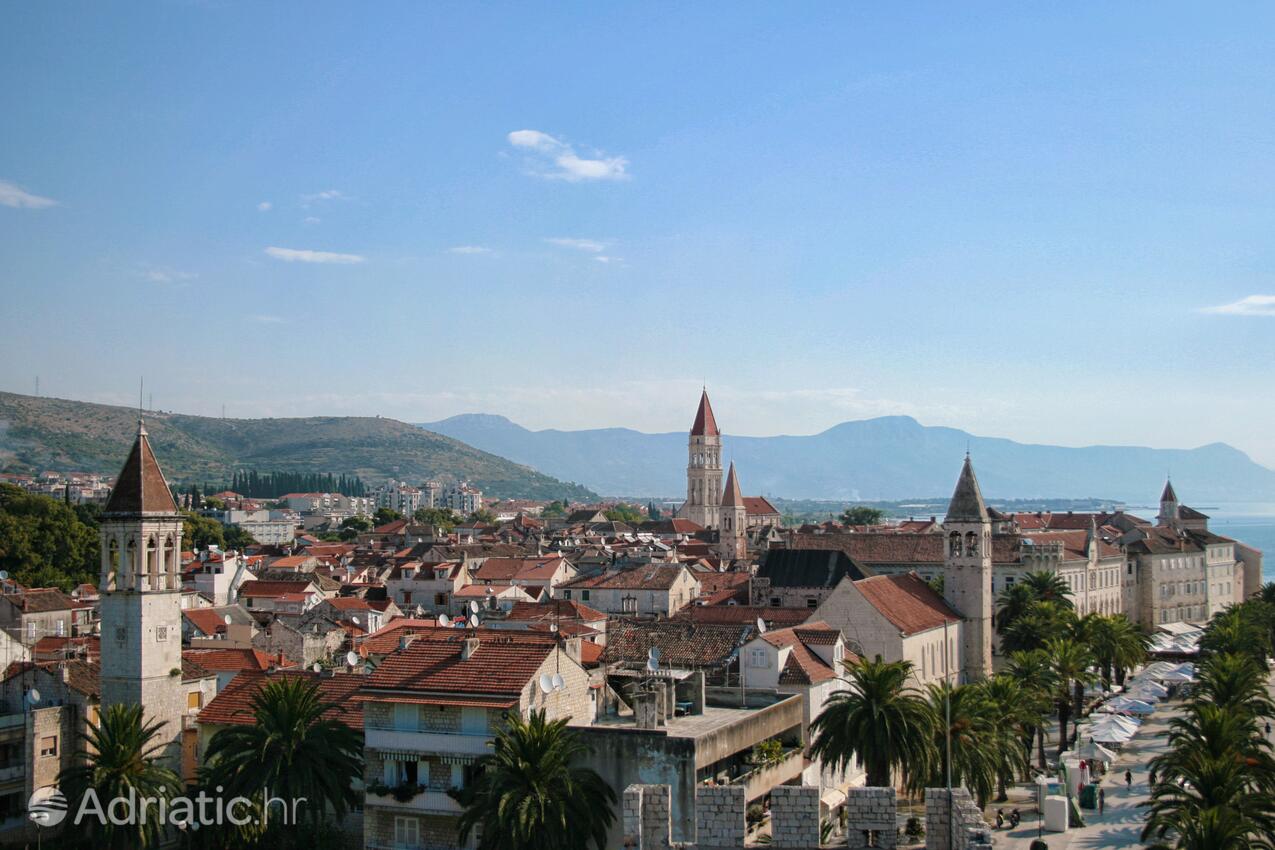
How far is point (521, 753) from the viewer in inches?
1238

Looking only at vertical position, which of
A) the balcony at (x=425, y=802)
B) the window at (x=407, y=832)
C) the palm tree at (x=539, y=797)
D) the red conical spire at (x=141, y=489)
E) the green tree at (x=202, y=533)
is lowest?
the window at (x=407, y=832)

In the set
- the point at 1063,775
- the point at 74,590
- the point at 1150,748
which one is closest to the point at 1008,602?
the point at 1150,748

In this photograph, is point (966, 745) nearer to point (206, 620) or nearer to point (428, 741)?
point (428, 741)

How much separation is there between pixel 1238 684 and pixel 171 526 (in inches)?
1764

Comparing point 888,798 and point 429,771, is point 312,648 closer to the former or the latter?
point 429,771

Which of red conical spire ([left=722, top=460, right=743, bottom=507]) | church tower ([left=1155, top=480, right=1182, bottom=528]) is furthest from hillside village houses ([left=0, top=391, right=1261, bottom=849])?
red conical spire ([left=722, top=460, right=743, bottom=507])

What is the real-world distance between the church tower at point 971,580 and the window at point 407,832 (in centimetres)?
4415

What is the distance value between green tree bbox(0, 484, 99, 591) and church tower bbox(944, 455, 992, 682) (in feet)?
235

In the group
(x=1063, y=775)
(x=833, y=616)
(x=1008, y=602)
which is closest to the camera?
(x=1063, y=775)

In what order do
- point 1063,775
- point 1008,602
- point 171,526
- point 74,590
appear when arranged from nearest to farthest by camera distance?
point 171,526 → point 1063,775 → point 1008,602 → point 74,590

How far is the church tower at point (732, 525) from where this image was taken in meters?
158

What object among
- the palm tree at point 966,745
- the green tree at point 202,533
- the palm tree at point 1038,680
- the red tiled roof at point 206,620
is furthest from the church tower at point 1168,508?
the green tree at point 202,533

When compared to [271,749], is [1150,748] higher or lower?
lower

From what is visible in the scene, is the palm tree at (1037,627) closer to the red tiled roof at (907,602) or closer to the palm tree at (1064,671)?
the red tiled roof at (907,602)
